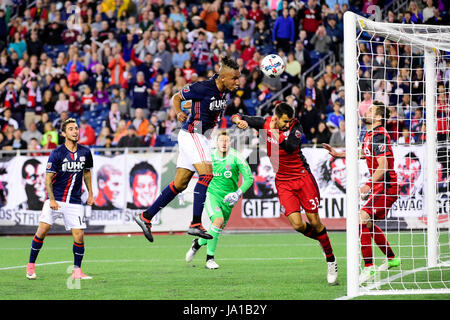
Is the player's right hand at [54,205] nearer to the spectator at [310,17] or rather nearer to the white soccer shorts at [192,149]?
the white soccer shorts at [192,149]

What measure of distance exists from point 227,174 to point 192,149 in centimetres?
244

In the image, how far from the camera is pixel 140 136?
19.7m

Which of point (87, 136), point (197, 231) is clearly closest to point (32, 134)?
point (87, 136)

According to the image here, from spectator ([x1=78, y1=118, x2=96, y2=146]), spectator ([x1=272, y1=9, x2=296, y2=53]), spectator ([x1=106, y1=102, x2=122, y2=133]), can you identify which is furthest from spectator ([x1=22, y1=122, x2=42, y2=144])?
spectator ([x1=272, y1=9, x2=296, y2=53])

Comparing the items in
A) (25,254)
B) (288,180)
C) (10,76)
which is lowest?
(25,254)

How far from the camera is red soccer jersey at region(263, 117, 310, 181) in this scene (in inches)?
384

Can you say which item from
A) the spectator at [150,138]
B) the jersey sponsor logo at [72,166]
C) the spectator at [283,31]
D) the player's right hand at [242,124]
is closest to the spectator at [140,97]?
the spectator at [150,138]

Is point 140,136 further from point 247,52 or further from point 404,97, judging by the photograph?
point 404,97

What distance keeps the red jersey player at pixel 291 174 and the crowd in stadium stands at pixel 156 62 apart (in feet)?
28.9

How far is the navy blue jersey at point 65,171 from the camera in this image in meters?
10.4

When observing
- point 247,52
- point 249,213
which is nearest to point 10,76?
point 247,52

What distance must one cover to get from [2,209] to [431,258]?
11.9m

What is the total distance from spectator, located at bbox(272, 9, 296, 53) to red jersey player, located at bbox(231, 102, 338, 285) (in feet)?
42.2

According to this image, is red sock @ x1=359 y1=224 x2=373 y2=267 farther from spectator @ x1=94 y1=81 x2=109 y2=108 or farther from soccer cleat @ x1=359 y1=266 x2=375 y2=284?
spectator @ x1=94 y1=81 x2=109 y2=108
